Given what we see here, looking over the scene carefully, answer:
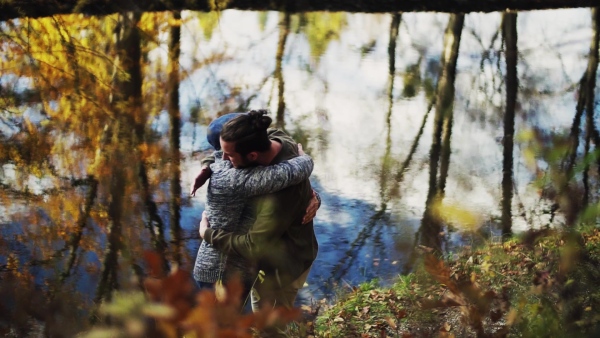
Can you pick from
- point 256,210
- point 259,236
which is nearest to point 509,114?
point 256,210

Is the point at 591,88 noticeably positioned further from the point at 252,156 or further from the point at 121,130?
the point at 252,156

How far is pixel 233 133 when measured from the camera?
2.77 meters

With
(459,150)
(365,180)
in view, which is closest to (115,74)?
(365,180)

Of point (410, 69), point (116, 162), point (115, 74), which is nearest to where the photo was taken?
point (116, 162)

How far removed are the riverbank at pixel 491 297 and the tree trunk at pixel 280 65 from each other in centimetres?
367

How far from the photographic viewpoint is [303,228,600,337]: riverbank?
162cm

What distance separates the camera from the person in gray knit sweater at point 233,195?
9.27ft

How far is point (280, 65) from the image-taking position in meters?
10.2

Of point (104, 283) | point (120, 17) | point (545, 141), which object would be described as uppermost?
point (120, 17)

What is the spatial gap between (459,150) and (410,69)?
253 centimetres

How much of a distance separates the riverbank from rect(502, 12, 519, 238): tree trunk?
1246 mm

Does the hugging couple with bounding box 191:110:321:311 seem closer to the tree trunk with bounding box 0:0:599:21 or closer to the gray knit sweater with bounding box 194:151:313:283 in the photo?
the gray knit sweater with bounding box 194:151:313:283

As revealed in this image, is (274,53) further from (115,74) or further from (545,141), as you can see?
(545,141)

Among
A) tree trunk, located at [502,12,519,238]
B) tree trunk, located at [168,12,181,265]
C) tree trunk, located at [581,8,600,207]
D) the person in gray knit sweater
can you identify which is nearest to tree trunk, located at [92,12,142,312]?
tree trunk, located at [168,12,181,265]
